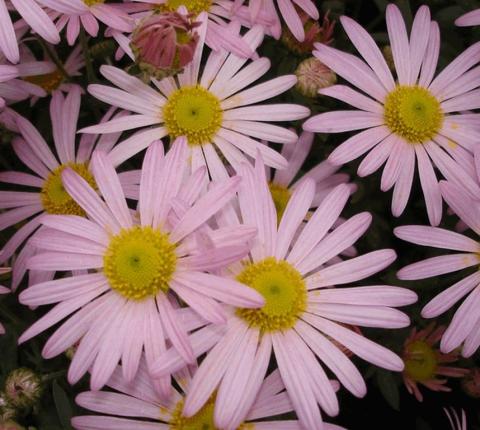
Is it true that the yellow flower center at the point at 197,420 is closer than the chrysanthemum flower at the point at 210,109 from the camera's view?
Yes

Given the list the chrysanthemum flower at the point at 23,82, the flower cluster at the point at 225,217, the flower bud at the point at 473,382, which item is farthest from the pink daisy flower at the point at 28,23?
the flower bud at the point at 473,382

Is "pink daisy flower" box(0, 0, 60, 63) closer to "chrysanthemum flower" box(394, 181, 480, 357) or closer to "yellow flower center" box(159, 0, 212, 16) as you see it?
"yellow flower center" box(159, 0, 212, 16)

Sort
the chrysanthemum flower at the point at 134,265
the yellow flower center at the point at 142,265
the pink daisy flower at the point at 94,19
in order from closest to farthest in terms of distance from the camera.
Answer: the chrysanthemum flower at the point at 134,265 → the yellow flower center at the point at 142,265 → the pink daisy flower at the point at 94,19

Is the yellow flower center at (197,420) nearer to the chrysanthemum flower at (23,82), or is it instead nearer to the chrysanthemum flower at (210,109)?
the chrysanthemum flower at (210,109)

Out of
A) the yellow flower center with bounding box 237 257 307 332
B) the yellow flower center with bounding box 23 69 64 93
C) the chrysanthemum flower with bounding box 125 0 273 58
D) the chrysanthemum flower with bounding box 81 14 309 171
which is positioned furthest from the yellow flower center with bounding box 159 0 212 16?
the yellow flower center with bounding box 237 257 307 332

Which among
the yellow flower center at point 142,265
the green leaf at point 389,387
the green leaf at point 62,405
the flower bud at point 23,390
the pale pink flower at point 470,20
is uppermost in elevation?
the pale pink flower at point 470,20

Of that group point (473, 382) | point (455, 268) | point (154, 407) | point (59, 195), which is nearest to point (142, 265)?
point (154, 407)

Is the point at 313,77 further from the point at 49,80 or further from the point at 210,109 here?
the point at 49,80

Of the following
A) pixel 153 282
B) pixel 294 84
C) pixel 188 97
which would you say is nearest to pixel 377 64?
pixel 294 84
